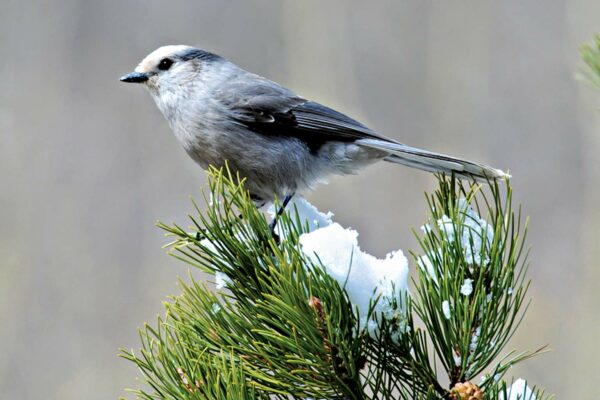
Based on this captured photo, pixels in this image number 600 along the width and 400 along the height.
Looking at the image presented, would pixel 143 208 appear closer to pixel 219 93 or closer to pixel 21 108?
pixel 21 108

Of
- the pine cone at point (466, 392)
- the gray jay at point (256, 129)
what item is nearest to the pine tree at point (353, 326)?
the pine cone at point (466, 392)

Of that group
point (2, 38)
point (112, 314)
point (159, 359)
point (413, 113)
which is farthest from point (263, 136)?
point (2, 38)

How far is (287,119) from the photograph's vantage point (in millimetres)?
2531

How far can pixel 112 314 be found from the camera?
490 cm

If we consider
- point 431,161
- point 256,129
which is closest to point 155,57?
point 256,129

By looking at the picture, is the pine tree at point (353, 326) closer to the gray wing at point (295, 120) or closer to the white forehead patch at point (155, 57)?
the gray wing at point (295, 120)

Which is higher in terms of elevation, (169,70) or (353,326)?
(169,70)

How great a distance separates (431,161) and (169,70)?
96cm

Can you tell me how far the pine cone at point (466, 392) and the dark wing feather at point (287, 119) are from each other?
1484 mm

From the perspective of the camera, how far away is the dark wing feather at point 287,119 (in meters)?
2.49

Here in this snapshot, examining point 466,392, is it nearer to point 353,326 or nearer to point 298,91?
point 353,326

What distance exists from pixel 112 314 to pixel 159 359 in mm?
3773

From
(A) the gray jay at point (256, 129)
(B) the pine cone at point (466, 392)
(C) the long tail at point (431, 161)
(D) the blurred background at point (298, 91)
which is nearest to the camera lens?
(B) the pine cone at point (466, 392)

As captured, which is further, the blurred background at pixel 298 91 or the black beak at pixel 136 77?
the blurred background at pixel 298 91
